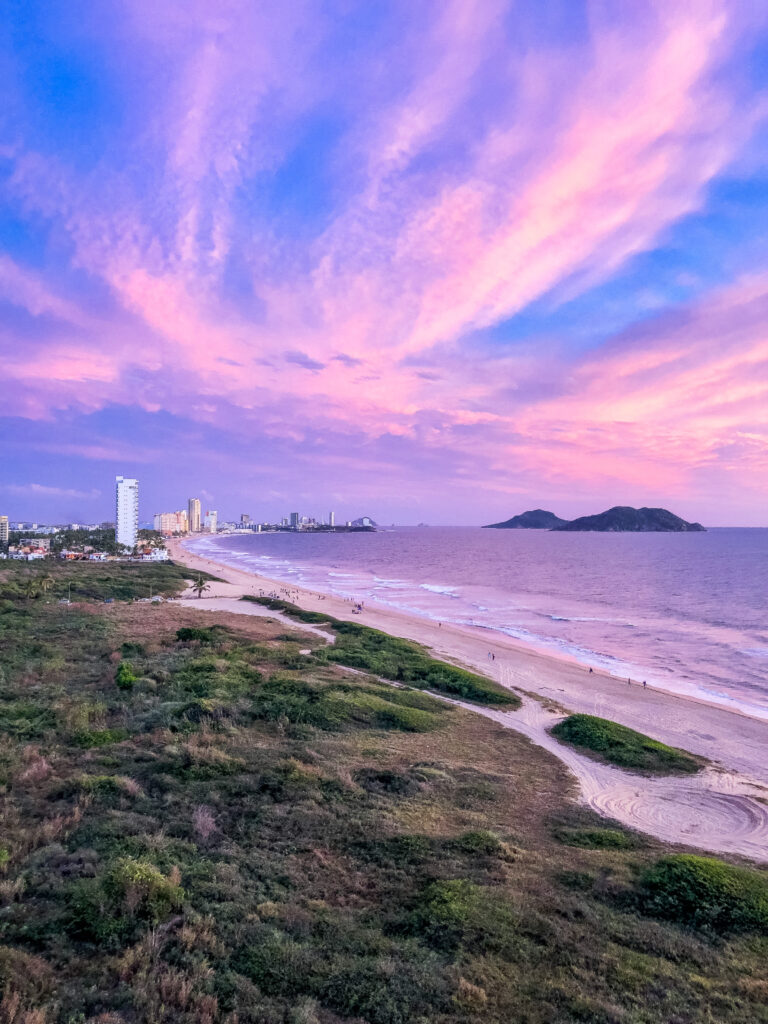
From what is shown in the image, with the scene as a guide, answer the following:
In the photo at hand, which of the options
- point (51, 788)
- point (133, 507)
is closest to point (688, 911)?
point (51, 788)

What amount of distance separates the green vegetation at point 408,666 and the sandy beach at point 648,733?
6.30 ft

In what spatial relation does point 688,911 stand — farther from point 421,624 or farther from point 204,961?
point 421,624

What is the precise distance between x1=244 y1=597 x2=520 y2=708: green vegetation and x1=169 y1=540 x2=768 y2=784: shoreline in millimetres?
3201

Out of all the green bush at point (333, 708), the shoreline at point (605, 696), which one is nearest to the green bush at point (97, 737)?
the green bush at point (333, 708)

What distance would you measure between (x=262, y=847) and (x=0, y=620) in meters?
36.9

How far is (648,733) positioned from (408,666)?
46.4ft

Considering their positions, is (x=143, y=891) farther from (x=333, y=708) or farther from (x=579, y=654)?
(x=579, y=654)

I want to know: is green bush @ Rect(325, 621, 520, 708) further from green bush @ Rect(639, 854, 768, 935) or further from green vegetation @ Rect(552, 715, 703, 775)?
green bush @ Rect(639, 854, 768, 935)

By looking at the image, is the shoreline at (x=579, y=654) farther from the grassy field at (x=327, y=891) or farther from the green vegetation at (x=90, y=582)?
the grassy field at (x=327, y=891)

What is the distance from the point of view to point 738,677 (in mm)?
41375

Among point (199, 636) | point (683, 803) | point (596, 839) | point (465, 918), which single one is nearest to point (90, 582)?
point (199, 636)

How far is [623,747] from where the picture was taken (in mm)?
23344

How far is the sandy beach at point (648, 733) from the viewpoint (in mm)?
16938

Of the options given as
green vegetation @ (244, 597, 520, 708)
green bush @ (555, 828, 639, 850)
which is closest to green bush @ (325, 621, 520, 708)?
green vegetation @ (244, 597, 520, 708)
